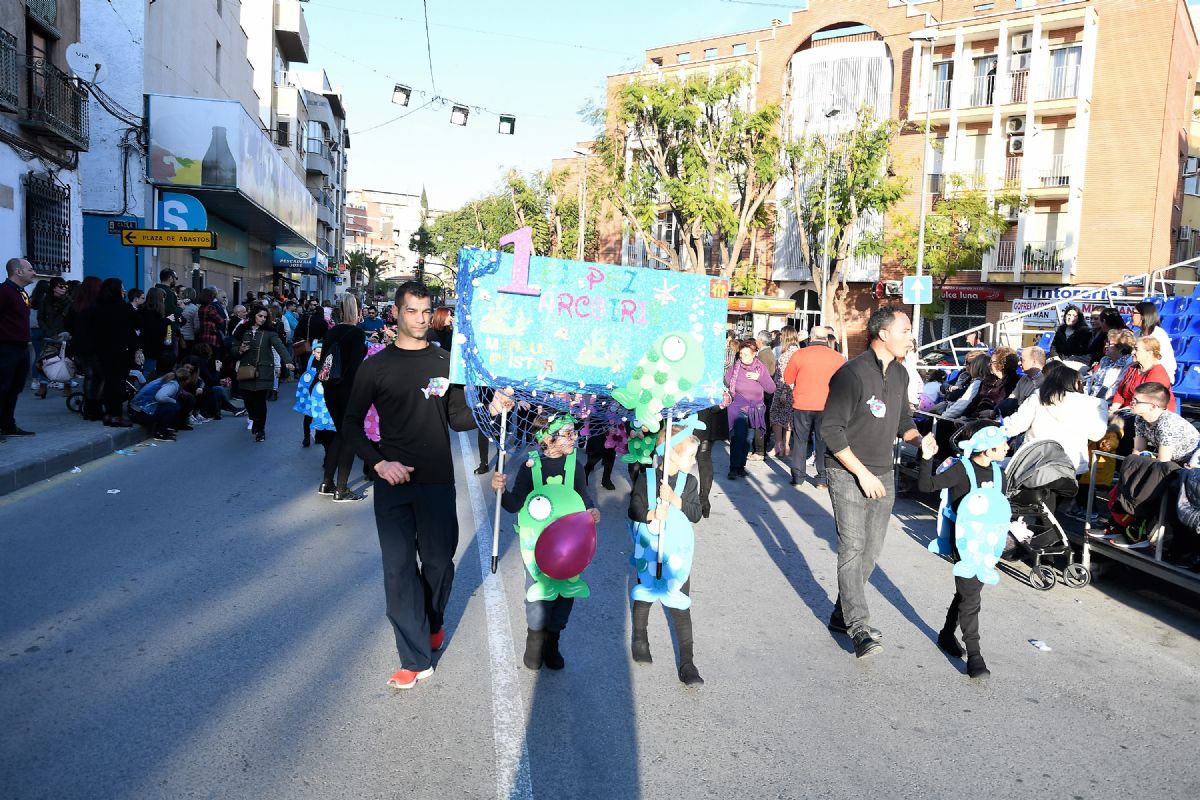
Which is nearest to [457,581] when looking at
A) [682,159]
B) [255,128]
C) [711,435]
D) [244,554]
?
[244,554]

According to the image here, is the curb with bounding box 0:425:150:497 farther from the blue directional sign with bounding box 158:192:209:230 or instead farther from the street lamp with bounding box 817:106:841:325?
the street lamp with bounding box 817:106:841:325

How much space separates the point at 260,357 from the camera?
12250 millimetres

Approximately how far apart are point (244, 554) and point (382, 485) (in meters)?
2.90

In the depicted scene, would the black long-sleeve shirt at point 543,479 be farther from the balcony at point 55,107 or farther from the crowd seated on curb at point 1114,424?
the balcony at point 55,107

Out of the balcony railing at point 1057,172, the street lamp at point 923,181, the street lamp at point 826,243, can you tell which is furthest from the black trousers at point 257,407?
the balcony railing at point 1057,172

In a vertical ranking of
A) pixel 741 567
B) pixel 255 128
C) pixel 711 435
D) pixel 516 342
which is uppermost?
pixel 255 128

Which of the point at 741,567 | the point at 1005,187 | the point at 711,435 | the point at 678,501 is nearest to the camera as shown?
the point at 678,501

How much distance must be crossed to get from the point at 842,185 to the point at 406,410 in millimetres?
33620

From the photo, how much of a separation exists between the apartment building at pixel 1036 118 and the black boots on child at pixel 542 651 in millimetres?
32421

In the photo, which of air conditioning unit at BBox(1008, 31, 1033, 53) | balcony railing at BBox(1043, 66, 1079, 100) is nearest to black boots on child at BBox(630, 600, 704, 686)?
balcony railing at BBox(1043, 66, 1079, 100)

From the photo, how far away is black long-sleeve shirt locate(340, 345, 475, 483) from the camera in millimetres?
4438

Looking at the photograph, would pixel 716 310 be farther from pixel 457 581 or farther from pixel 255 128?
pixel 255 128

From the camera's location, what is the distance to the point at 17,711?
4062mm

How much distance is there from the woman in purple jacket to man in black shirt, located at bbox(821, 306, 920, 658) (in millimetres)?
5971
